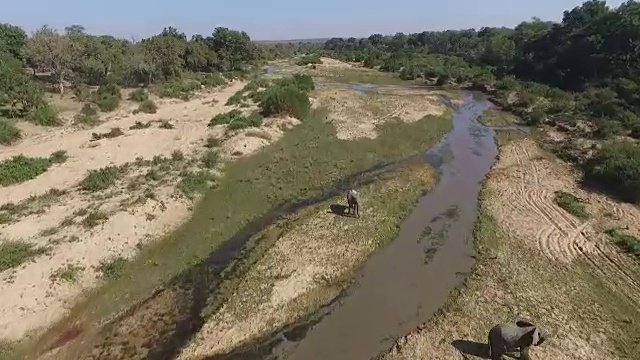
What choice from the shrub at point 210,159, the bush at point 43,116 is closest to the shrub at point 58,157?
the shrub at point 210,159

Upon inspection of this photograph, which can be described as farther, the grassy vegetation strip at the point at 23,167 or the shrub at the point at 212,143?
the shrub at the point at 212,143

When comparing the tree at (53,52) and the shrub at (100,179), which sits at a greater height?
the tree at (53,52)

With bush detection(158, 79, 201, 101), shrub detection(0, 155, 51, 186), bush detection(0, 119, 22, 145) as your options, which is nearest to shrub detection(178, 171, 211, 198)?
shrub detection(0, 155, 51, 186)

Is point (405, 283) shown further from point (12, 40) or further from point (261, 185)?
point (12, 40)

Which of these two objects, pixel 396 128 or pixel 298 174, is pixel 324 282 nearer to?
pixel 298 174

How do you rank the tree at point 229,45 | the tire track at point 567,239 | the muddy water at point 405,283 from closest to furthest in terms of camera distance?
the muddy water at point 405,283, the tire track at point 567,239, the tree at point 229,45

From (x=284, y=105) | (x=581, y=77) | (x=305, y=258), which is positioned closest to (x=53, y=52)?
(x=284, y=105)

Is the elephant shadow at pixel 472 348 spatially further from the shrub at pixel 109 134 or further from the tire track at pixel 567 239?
the shrub at pixel 109 134
